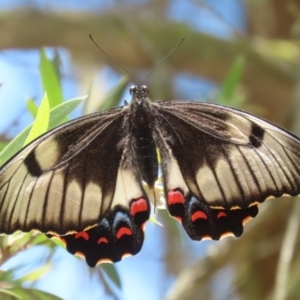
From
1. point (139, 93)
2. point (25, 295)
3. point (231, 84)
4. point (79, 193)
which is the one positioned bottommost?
point (25, 295)

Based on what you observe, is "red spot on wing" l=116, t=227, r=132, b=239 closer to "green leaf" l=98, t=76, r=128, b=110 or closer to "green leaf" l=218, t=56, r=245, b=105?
"green leaf" l=98, t=76, r=128, b=110

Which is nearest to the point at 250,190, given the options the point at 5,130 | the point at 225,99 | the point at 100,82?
the point at 5,130

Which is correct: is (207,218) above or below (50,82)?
below

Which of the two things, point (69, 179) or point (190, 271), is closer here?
point (69, 179)

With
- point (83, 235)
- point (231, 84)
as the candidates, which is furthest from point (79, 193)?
point (231, 84)

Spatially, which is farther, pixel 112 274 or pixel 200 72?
pixel 200 72

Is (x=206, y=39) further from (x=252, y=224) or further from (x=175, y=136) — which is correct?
(x=175, y=136)

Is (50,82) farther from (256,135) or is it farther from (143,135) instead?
(256,135)
